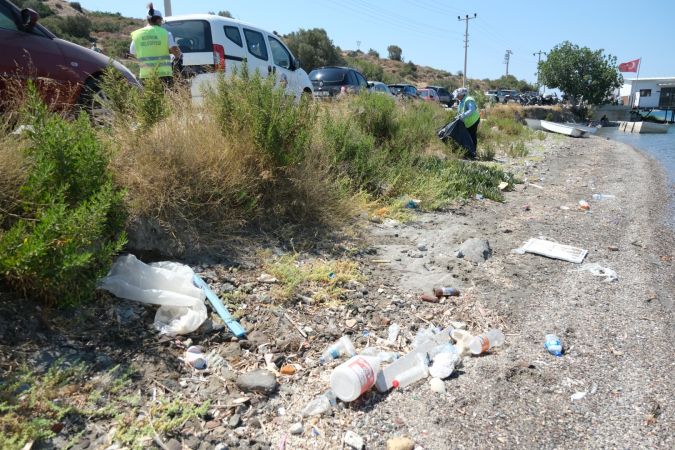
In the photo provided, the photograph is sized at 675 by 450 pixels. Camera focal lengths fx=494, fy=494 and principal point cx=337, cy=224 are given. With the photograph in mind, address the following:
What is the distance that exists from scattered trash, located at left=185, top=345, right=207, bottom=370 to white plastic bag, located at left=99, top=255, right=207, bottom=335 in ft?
0.43

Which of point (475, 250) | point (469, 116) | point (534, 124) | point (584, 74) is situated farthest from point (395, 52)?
point (475, 250)

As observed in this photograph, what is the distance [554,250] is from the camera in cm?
488

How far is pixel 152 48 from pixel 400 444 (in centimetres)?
535

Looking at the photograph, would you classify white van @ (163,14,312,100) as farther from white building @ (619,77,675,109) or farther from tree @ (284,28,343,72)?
white building @ (619,77,675,109)

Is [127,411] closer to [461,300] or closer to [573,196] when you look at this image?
[461,300]

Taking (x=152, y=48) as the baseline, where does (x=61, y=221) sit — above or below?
below

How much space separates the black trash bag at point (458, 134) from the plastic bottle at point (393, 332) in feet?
24.7

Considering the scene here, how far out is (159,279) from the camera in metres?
3.01

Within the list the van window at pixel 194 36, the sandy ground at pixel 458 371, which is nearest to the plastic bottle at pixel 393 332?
the sandy ground at pixel 458 371

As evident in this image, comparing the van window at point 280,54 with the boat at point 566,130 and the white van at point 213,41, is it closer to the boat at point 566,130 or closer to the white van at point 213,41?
the white van at point 213,41

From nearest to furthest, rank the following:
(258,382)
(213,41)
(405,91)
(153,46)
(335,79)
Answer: (258,382) < (153,46) < (213,41) < (335,79) < (405,91)

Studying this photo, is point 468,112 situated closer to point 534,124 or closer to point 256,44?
point 256,44

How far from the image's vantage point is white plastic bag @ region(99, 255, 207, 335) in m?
2.82

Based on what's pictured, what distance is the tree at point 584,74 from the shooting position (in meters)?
51.8
